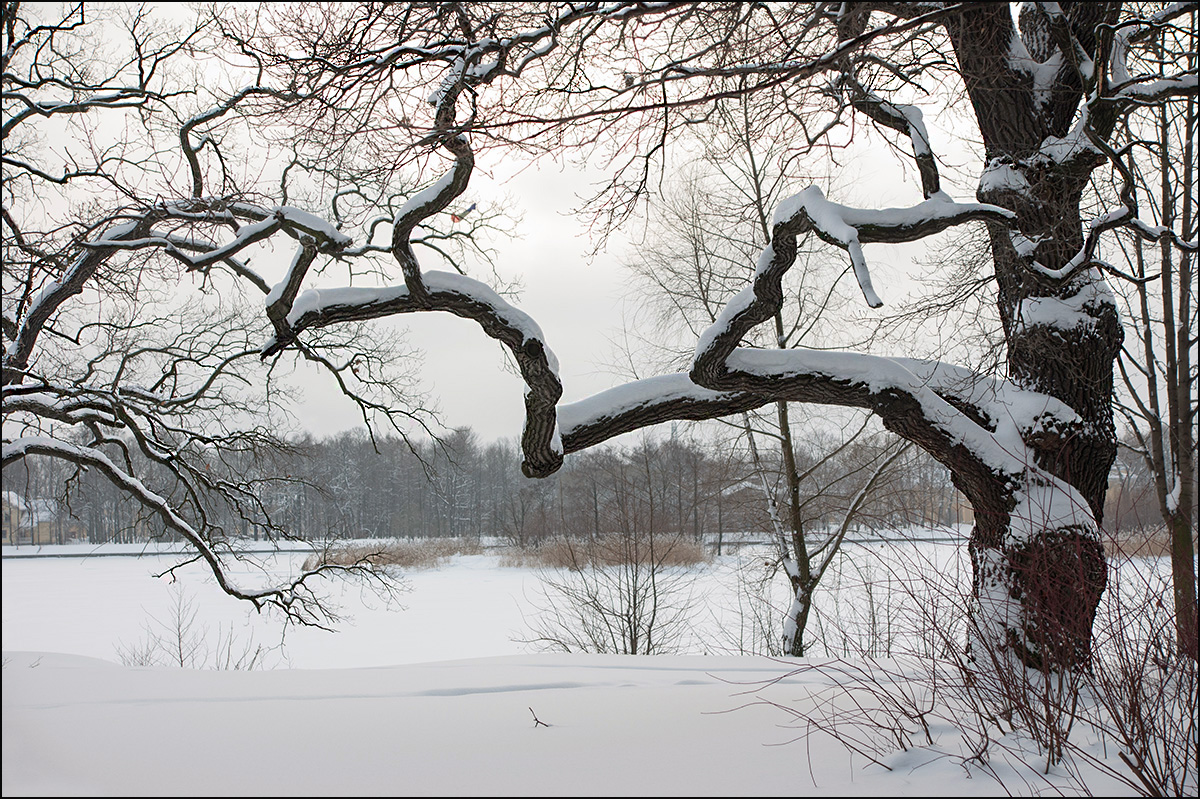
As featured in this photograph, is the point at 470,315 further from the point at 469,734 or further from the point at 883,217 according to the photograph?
the point at 883,217

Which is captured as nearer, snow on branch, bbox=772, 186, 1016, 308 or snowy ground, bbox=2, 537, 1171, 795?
snowy ground, bbox=2, 537, 1171, 795

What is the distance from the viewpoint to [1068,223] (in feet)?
17.6

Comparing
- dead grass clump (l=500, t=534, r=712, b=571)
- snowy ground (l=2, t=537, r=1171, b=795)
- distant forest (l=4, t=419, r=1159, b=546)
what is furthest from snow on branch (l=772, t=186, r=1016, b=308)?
dead grass clump (l=500, t=534, r=712, b=571)

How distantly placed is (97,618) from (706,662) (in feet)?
60.1

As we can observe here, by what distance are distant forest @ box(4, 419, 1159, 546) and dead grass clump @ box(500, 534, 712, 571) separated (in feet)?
1.40

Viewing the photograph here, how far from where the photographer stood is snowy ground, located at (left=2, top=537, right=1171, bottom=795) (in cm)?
307

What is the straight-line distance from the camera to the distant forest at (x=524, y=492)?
10102 millimetres

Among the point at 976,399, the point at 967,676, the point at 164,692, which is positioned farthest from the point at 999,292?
the point at 164,692

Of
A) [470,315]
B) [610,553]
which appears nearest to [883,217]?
[470,315]

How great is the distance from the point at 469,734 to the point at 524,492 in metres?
32.7

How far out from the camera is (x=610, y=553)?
50.0 feet

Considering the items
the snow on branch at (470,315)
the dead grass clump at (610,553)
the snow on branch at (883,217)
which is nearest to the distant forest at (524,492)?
the dead grass clump at (610,553)

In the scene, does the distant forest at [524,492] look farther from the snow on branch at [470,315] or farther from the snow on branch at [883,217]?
the snow on branch at [470,315]

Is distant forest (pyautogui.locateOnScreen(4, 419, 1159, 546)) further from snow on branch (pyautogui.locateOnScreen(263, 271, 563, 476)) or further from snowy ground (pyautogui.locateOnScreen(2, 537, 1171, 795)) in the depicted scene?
snow on branch (pyautogui.locateOnScreen(263, 271, 563, 476))
